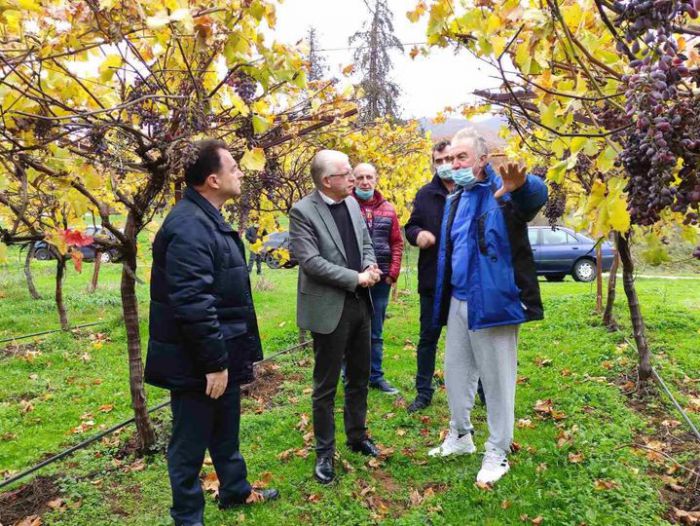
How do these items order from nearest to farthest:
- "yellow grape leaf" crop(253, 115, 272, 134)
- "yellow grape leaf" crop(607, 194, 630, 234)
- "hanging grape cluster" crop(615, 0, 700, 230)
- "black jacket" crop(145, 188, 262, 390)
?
"hanging grape cluster" crop(615, 0, 700, 230), "yellow grape leaf" crop(607, 194, 630, 234), "black jacket" crop(145, 188, 262, 390), "yellow grape leaf" crop(253, 115, 272, 134)

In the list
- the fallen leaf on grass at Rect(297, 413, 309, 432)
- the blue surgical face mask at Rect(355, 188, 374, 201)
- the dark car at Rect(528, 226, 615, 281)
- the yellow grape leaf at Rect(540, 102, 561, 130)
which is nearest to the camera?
the yellow grape leaf at Rect(540, 102, 561, 130)

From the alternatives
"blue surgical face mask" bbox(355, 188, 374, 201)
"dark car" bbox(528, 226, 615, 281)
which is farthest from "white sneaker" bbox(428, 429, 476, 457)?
"dark car" bbox(528, 226, 615, 281)

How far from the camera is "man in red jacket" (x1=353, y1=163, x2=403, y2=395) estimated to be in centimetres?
485

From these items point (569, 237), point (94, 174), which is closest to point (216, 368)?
point (94, 174)

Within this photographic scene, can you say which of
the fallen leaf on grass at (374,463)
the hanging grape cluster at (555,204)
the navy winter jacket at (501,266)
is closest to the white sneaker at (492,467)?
the fallen leaf on grass at (374,463)

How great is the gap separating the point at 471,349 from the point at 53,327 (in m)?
7.70

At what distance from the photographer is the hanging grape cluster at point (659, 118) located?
1315mm

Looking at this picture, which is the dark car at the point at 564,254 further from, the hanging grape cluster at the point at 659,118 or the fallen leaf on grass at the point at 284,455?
the hanging grape cluster at the point at 659,118

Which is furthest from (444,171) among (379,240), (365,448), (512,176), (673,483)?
(673,483)

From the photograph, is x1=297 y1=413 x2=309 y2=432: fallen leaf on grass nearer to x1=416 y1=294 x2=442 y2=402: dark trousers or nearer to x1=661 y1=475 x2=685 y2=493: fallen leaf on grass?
x1=416 y1=294 x2=442 y2=402: dark trousers

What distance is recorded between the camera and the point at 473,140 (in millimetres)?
3141

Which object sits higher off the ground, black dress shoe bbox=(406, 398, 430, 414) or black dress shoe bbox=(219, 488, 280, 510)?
black dress shoe bbox=(406, 398, 430, 414)

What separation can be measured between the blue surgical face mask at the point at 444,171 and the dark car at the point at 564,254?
11.8 metres

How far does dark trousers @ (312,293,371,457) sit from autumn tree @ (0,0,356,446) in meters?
1.11
